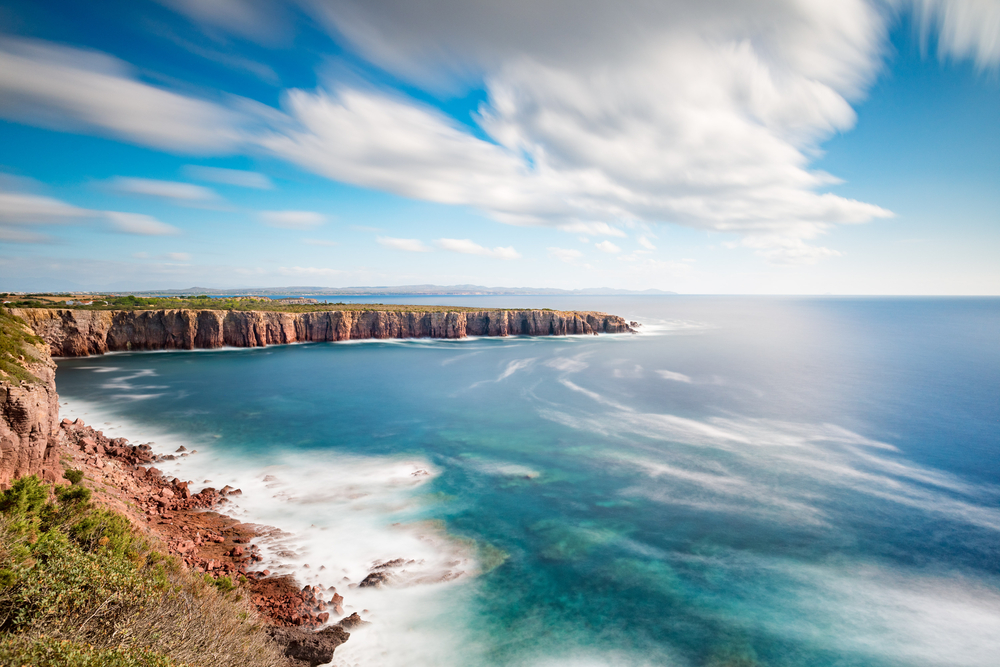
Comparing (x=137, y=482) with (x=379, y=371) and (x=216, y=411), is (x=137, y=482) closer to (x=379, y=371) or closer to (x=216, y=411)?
(x=216, y=411)

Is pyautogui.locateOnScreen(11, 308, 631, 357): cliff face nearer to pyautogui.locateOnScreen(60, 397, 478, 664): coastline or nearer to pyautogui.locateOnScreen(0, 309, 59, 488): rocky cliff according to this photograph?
pyautogui.locateOnScreen(0, 309, 59, 488): rocky cliff

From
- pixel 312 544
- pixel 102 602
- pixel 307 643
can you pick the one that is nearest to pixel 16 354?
pixel 312 544

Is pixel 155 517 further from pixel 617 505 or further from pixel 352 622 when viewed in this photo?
pixel 617 505

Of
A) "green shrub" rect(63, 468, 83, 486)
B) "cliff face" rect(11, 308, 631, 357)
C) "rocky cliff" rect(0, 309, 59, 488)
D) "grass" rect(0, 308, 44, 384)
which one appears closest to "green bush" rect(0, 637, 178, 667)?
"rocky cliff" rect(0, 309, 59, 488)

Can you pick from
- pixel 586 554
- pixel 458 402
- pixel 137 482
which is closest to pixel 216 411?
pixel 137 482

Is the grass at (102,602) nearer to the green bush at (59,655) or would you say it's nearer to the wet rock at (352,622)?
the green bush at (59,655)

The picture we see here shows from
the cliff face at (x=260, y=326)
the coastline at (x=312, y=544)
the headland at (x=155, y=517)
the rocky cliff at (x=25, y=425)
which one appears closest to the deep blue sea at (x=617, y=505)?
the coastline at (x=312, y=544)
